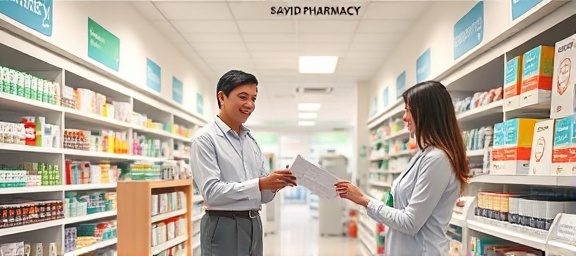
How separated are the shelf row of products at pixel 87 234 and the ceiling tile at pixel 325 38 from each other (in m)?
3.43

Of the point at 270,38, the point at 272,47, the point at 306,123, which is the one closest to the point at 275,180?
the point at 270,38

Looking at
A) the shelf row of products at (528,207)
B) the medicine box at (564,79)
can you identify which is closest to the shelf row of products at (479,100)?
the shelf row of products at (528,207)

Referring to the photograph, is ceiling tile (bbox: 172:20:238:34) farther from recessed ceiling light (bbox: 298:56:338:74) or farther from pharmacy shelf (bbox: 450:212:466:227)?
pharmacy shelf (bbox: 450:212:466:227)

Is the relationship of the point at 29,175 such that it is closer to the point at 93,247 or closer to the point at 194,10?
the point at 93,247

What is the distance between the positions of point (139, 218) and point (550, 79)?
9.90ft

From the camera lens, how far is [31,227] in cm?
379

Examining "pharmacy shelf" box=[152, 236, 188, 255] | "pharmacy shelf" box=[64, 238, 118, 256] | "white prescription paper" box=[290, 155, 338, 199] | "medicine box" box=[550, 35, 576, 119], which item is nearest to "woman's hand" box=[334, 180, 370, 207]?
"white prescription paper" box=[290, 155, 338, 199]

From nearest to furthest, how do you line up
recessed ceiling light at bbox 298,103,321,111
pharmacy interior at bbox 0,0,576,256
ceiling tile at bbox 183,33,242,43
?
pharmacy interior at bbox 0,0,576,256
ceiling tile at bbox 183,33,242,43
recessed ceiling light at bbox 298,103,321,111

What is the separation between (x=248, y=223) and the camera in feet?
8.79

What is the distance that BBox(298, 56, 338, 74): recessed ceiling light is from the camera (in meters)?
8.63

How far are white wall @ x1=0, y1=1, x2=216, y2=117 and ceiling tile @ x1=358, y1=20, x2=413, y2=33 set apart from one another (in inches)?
101

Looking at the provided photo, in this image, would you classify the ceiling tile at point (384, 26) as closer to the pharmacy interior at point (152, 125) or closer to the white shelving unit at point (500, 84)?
the pharmacy interior at point (152, 125)

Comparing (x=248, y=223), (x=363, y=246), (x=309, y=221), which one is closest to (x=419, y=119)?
(x=248, y=223)

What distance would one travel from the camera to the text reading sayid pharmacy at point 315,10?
5.80m
